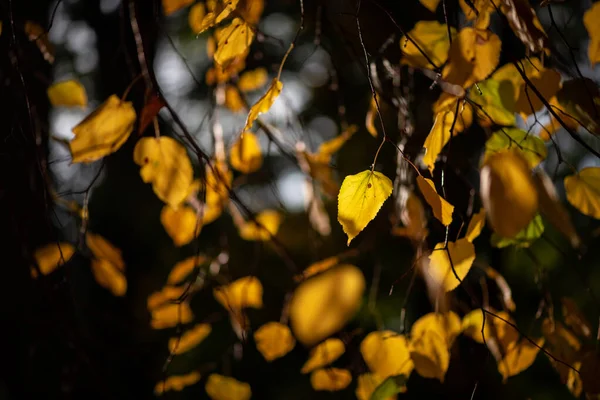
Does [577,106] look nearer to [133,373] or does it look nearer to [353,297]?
[353,297]

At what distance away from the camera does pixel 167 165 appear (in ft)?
2.64

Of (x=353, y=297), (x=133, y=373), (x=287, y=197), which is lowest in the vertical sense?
(x=133, y=373)

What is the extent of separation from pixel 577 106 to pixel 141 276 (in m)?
2.98

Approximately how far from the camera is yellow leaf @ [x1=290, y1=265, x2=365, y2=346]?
512mm

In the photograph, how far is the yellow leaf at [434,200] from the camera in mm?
553

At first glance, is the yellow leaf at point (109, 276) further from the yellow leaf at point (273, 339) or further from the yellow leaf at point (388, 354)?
the yellow leaf at point (388, 354)

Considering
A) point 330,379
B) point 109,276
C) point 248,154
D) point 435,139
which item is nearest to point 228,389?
point 330,379

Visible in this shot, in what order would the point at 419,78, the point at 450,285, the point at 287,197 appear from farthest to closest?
the point at 287,197
the point at 419,78
the point at 450,285

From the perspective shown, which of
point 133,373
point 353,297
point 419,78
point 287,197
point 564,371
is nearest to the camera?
point 353,297

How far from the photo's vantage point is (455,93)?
718 millimetres

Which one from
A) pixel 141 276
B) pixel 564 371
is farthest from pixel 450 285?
pixel 141 276

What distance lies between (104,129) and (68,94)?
0.34 m

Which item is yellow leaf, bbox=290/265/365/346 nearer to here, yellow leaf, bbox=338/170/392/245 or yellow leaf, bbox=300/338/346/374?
yellow leaf, bbox=338/170/392/245

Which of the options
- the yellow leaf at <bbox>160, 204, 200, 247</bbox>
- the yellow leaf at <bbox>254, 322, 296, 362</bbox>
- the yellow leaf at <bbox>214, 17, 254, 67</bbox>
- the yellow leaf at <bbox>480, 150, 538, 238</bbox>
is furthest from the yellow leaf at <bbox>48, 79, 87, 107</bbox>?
the yellow leaf at <bbox>480, 150, 538, 238</bbox>
